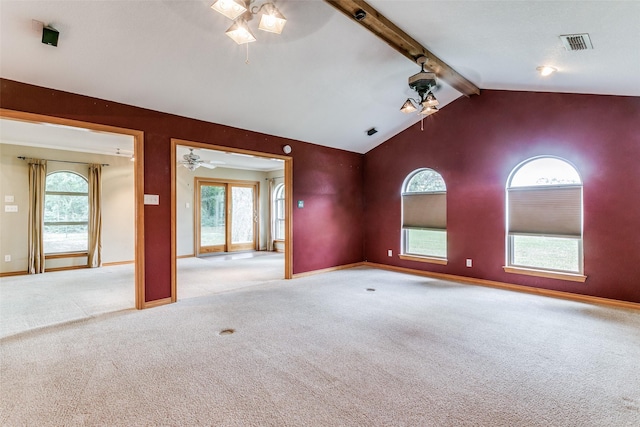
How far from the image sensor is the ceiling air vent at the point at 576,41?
2826mm

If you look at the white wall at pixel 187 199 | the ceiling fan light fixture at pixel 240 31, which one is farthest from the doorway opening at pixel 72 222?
the ceiling fan light fixture at pixel 240 31

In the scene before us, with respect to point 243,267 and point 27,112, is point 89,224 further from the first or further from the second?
point 27,112

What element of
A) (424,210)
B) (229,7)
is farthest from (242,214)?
(229,7)

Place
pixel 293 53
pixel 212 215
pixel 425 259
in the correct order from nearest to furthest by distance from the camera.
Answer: pixel 293 53 → pixel 425 259 → pixel 212 215

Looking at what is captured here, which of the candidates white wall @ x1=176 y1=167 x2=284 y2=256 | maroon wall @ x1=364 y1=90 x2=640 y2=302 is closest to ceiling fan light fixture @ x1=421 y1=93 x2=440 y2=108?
maroon wall @ x1=364 y1=90 x2=640 y2=302

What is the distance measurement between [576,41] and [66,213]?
29.4 ft

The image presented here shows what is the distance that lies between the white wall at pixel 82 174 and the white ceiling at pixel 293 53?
158 inches

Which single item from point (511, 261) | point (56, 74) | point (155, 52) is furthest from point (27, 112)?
point (511, 261)

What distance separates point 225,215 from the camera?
30.8ft

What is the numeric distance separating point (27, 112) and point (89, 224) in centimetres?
433

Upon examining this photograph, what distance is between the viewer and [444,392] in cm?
218

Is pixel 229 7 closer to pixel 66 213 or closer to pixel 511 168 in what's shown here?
pixel 511 168

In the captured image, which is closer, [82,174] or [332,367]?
[332,367]

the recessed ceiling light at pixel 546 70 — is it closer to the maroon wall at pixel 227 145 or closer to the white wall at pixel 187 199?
the maroon wall at pixel 227 145
